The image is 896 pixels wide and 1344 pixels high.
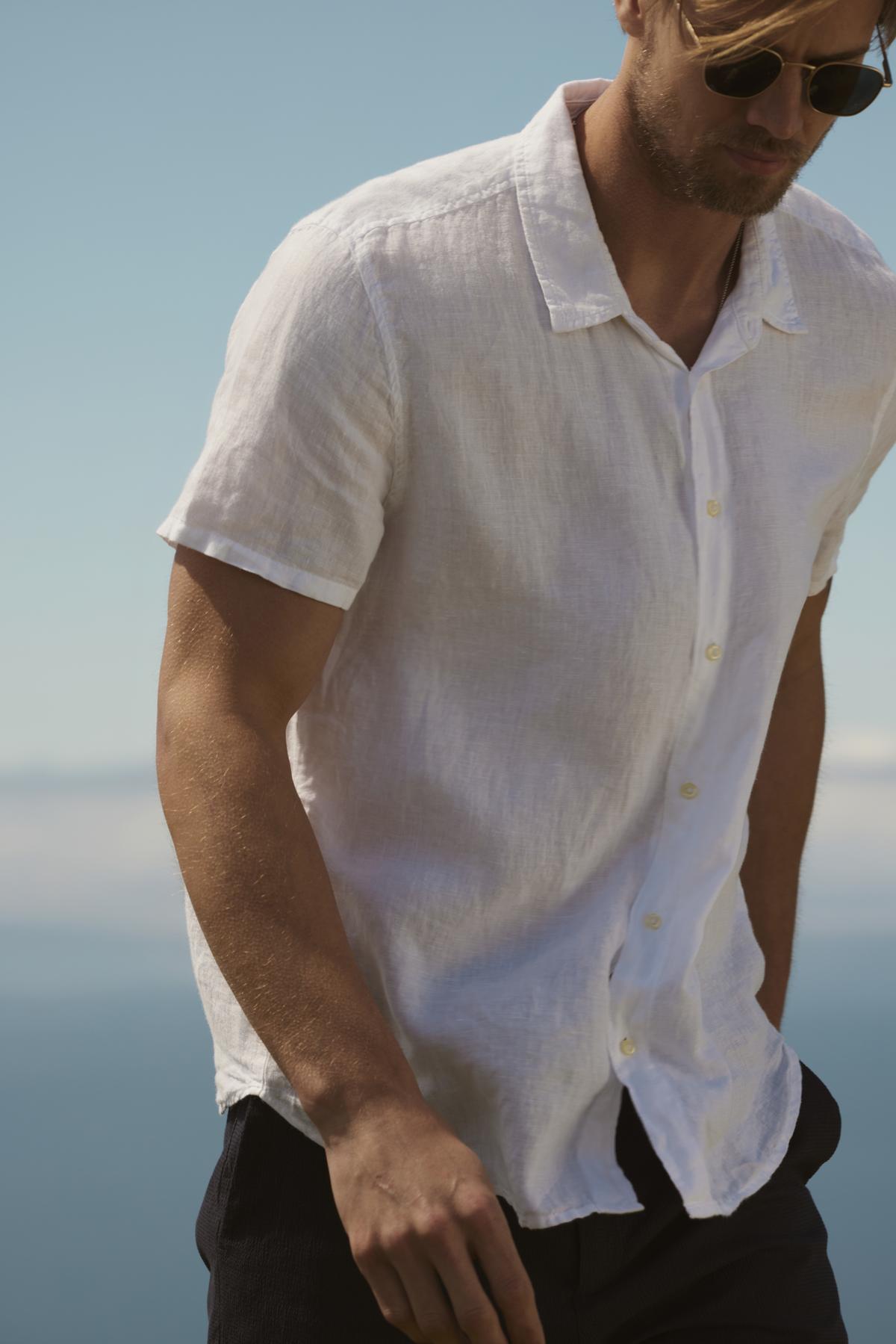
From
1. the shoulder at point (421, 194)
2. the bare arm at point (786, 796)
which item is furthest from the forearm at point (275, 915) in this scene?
the bare arm at point (786, 796)

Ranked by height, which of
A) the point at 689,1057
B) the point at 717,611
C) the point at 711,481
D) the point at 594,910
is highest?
the point at 711,481

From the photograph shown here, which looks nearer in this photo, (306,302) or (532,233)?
(306,302)

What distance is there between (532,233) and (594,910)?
28.8 inches

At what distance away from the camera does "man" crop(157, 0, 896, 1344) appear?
64.5 inches

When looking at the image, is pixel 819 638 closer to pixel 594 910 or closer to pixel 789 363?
pixel 789 363

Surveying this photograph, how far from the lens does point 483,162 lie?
6.16 feet

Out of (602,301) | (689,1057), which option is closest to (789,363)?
(602,301)

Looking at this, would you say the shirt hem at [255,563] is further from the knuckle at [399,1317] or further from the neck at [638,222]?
the knuckle at [399,1317]

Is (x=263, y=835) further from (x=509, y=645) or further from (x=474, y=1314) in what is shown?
(x=474, y=1314)

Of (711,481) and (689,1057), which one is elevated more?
(711,481)

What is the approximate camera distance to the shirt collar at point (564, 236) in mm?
1794

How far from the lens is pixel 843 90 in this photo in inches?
72.0

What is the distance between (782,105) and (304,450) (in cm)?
65

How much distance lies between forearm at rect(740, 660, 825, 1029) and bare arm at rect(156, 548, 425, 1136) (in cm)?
89
